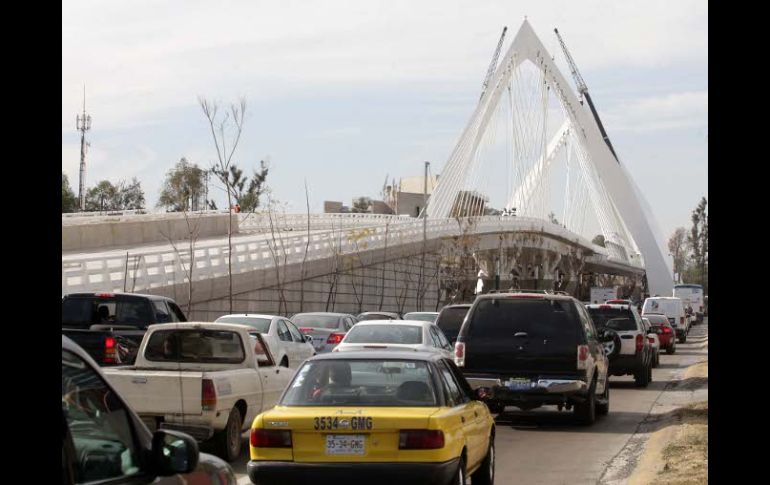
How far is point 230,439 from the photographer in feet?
46.0

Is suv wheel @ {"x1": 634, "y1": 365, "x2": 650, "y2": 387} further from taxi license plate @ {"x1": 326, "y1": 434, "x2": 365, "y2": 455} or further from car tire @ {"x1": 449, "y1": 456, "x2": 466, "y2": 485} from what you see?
taxi license plate @ {"x1": 326, "y1": 434, "x2": 365, "y2": 455}

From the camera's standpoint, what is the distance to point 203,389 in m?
13.5

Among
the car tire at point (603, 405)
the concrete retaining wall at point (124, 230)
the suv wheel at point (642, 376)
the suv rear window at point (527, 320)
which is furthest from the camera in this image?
→ the concrete retaining wall at point (124, 230)

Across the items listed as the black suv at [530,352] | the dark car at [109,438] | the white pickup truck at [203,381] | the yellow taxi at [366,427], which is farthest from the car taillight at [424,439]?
the black suv at [530,352]

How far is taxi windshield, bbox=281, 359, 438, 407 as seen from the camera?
34.8 ft

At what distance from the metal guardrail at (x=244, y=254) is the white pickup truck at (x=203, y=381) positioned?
675 inches

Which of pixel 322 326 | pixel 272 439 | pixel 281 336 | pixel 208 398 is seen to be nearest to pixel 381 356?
pixel 272 439

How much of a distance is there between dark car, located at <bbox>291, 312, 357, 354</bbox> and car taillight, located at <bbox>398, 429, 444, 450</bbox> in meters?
20.0

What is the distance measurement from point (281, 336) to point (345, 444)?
14236mm

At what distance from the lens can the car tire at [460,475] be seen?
1026 cm

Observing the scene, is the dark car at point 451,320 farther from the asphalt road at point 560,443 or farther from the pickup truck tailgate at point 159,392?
the pickup truck tailgate at point 159,392
